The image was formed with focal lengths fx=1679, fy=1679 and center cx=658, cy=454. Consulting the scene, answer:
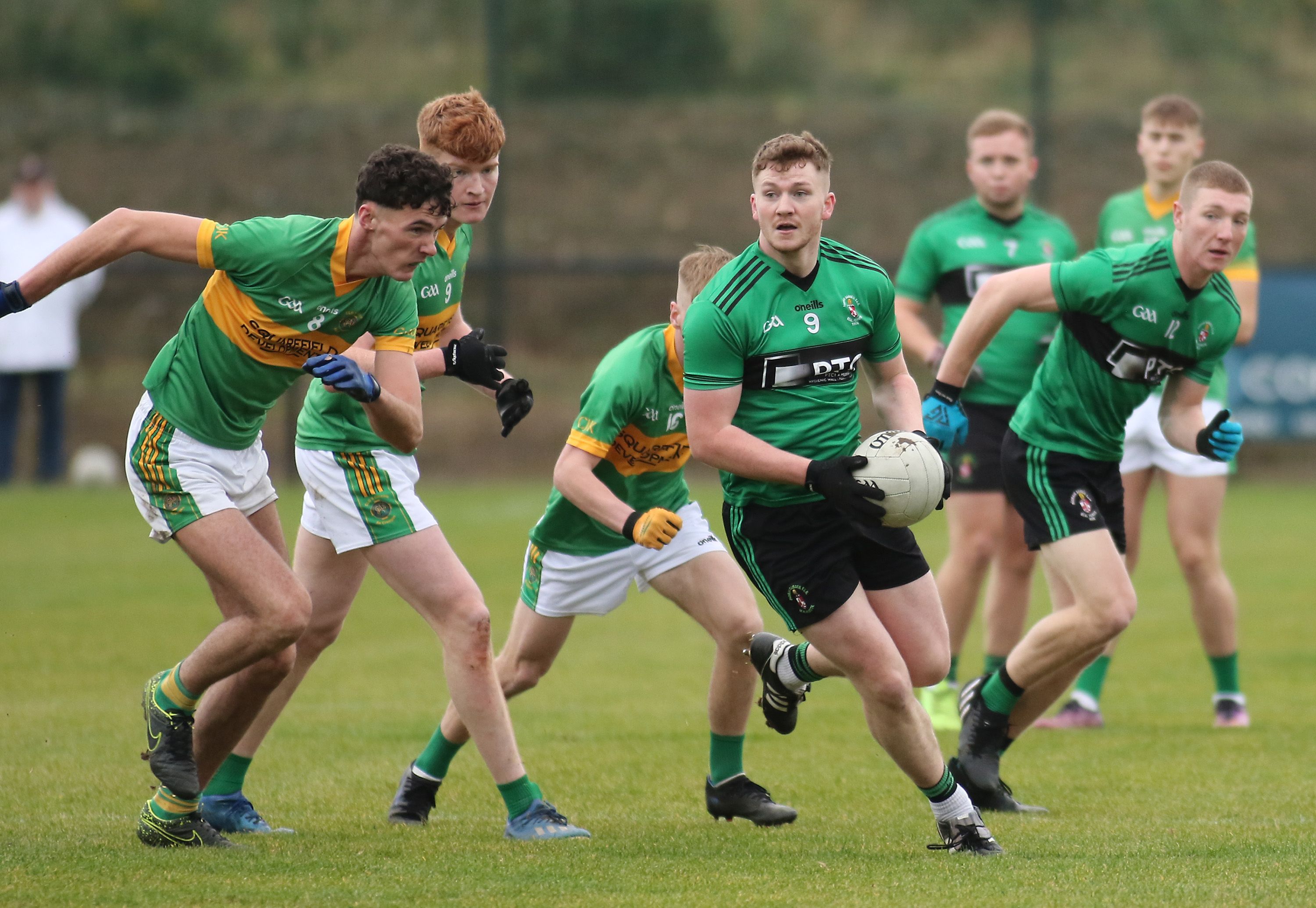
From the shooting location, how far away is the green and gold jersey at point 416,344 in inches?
214

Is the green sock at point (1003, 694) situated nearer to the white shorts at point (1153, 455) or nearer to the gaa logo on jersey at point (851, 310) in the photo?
the gaa logo on jersey at point (851, 310)

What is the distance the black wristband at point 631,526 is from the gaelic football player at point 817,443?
0.28m

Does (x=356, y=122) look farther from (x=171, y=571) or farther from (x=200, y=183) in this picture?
(x=171, y=571)

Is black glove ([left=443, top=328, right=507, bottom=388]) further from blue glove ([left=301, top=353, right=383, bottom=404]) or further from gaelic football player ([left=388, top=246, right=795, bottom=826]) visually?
blue glove ([left=301, top=353, right=383, bottom=404])

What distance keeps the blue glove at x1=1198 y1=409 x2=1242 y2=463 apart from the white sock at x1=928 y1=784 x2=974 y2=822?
5.30 ft

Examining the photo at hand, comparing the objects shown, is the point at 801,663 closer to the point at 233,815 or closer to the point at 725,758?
the point at 725,758

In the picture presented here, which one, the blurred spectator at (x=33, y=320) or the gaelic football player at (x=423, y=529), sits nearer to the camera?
the gaelic football player at (x=423, y=529)

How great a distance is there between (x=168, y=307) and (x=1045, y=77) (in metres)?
11.1

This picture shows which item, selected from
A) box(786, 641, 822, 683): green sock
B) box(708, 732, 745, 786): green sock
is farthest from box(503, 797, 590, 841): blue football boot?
box(786, 641, 822, 683): green sock

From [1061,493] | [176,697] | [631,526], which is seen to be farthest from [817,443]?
[176,697]

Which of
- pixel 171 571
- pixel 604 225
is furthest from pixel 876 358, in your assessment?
pixel 604 225

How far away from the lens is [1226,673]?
7.29 metres

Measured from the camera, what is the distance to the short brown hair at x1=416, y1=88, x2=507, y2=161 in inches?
214

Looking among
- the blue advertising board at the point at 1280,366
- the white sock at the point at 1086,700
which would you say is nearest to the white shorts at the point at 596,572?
the white sock at the point at 1086,700
